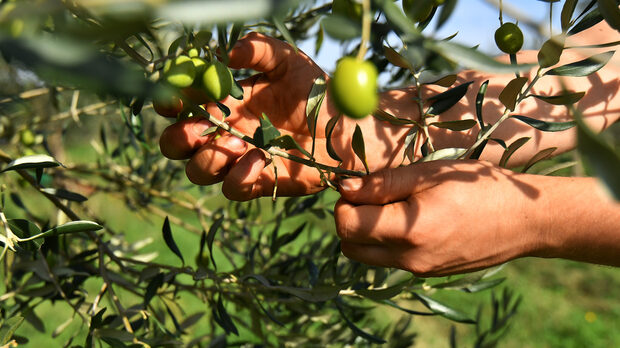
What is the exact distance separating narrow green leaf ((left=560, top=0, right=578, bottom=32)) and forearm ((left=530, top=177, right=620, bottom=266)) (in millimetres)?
234

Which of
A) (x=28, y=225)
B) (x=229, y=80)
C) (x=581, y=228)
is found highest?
(x=229, y=80)

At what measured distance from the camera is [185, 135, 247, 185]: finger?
847 mm

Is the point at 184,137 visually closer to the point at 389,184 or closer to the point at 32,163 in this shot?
the point at 32,163

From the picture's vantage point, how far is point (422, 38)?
13.4 inches

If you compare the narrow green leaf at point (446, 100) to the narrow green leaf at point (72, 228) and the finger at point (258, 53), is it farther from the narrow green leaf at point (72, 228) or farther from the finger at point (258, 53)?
the narrow green leaf at point (72, 228)

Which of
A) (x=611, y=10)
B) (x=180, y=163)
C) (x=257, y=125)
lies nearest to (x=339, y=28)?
(x=611, y=10)

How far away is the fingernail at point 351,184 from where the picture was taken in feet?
2.55

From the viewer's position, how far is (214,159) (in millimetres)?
849

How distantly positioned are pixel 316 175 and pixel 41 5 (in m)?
0.76

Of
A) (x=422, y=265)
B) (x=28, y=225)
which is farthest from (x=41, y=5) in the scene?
(x=422, y=265)

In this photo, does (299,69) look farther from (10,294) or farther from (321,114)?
(10,294)

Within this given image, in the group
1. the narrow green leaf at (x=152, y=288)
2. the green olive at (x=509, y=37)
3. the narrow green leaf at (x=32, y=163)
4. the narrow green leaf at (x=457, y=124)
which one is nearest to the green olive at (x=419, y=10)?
the green olive at (x=509, y=37)

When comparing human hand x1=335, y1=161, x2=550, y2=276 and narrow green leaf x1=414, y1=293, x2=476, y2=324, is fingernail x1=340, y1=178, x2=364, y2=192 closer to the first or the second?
human hand x1=335, y1=161, x2=550, y2=276

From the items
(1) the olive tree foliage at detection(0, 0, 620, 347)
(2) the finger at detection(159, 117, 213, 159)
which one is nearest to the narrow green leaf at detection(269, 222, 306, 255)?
(1) the olive tree foliage at detection(0, 0, 620, 347)
